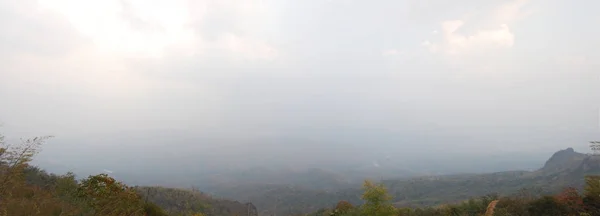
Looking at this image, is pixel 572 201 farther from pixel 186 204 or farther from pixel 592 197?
pixel 186 204

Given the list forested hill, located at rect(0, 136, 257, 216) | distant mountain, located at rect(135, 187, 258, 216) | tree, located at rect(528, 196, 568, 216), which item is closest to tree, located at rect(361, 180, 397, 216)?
tree, located at rect(528, 196, 568, 216)

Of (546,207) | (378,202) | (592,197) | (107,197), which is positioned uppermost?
(107,197)

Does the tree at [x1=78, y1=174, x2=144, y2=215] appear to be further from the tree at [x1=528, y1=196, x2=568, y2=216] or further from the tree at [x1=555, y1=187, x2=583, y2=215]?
the tree at [x1=528, y1=196, x2=568, y2=216]

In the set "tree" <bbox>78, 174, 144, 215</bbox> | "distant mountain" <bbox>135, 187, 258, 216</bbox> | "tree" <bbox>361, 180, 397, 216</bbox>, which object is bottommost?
"distant mountain" <bbox>135, 187, 258, 216</bbox>

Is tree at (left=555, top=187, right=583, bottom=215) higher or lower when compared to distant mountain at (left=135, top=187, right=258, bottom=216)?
higher

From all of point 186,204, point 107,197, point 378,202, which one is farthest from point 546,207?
point 186,204

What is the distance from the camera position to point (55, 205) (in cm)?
1276

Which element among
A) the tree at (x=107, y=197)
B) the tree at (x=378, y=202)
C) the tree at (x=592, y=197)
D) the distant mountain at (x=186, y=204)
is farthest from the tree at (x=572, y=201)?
the distant mountain at (x=186, y=204)

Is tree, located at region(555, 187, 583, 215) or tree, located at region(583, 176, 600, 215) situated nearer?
tree, located at region(583, 176, 600, 215)

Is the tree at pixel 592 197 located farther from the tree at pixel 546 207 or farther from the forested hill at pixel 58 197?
the forested hill at pixel 58 197

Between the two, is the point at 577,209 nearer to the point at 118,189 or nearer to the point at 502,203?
the point at 502,203

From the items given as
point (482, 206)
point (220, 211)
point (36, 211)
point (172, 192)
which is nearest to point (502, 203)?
point (482, 206)

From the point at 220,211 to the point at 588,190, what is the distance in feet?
490

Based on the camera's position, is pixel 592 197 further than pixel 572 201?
No
